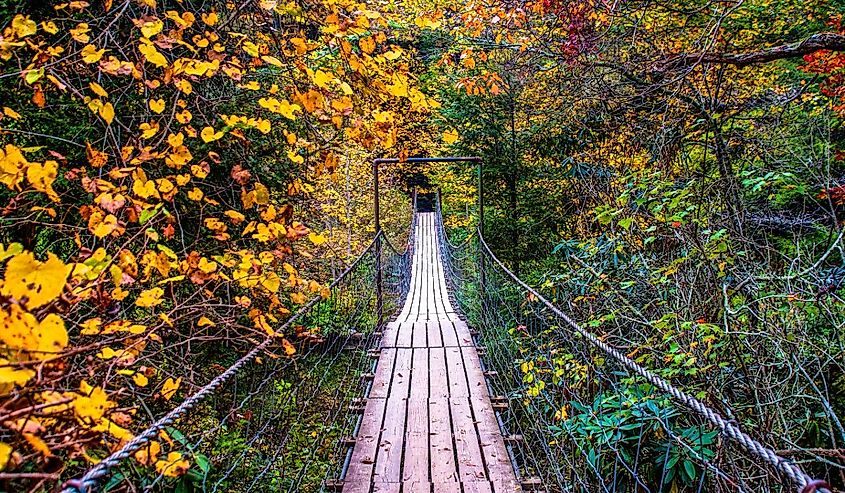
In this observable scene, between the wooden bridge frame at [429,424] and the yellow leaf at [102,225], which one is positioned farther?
the wooden bridge frame at [429,424]

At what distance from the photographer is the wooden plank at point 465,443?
6.55 ft

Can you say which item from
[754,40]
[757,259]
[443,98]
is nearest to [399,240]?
[443,98]

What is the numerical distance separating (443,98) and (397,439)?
7365 mm

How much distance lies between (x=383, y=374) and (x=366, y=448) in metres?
0.94

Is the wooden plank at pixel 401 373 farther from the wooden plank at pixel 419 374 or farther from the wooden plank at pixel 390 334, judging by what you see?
the wooden plank at pixel 390 334

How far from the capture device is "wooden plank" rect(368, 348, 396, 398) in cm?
285

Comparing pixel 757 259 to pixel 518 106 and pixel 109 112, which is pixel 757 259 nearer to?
pixel 109 112

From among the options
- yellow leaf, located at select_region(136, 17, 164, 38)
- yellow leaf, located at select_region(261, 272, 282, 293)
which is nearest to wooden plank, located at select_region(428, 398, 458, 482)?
yellow leaf, located at select_region(261, 272, 282, 293)

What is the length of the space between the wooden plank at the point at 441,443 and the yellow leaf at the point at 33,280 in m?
1.64

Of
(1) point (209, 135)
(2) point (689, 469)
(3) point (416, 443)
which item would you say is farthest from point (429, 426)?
(1) point (209, 135)

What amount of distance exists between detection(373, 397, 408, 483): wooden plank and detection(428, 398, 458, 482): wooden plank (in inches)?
5.2

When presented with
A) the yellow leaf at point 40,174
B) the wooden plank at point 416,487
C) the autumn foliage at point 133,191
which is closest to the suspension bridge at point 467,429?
the wooden plank at point 416,487

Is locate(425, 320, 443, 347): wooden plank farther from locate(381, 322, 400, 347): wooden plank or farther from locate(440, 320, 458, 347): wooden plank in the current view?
locate(381, 322, 400, 347): wooden plank

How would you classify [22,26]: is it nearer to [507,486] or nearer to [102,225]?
[102,225]
